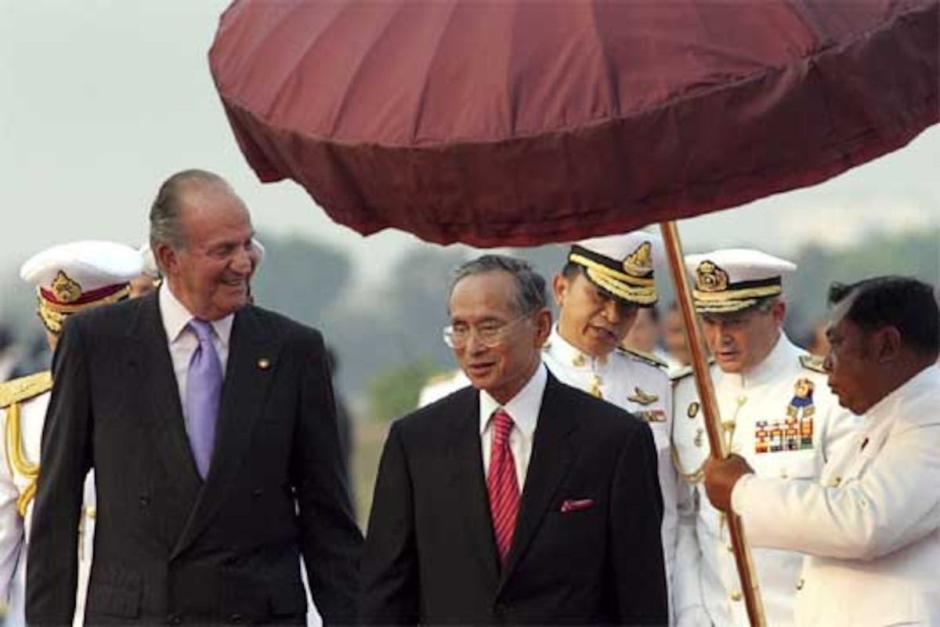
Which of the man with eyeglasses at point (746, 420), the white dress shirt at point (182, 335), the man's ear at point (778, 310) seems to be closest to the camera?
the white dress shirt at point (182, 335)

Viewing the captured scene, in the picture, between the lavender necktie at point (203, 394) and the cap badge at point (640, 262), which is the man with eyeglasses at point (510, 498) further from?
the cap badge at point (640, 262)

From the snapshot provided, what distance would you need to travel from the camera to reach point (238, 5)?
5594 mm

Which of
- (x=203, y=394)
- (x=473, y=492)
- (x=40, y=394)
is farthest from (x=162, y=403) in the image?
(x=40, y=394)

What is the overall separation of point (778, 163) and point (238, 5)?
47.5 inches

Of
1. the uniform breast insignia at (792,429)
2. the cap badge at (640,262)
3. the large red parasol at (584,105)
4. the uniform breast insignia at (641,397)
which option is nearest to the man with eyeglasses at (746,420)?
the uniform breast insignia at (792,429)

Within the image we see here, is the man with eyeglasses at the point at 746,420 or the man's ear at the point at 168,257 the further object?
the man with eyeglasses at the point at 746,420

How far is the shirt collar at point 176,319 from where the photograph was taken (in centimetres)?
673

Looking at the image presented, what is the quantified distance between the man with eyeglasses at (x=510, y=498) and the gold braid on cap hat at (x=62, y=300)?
200 cm

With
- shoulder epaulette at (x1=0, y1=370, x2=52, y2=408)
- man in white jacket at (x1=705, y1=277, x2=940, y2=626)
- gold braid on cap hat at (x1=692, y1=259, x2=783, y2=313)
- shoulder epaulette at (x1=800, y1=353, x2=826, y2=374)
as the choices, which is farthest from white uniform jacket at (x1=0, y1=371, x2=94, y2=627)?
shoulder epaulette at (x1=800, y1=353, x2=826, y2=374)

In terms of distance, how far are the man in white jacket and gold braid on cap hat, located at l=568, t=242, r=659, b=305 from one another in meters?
1.46

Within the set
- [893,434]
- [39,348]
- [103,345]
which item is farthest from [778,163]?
[39,348]

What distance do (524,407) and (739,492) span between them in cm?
55

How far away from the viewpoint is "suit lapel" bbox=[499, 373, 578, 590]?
6336 mm

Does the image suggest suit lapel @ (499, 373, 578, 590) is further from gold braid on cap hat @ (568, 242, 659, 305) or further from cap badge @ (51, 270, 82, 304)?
cap badge @ (51, 270, 82, 304)
